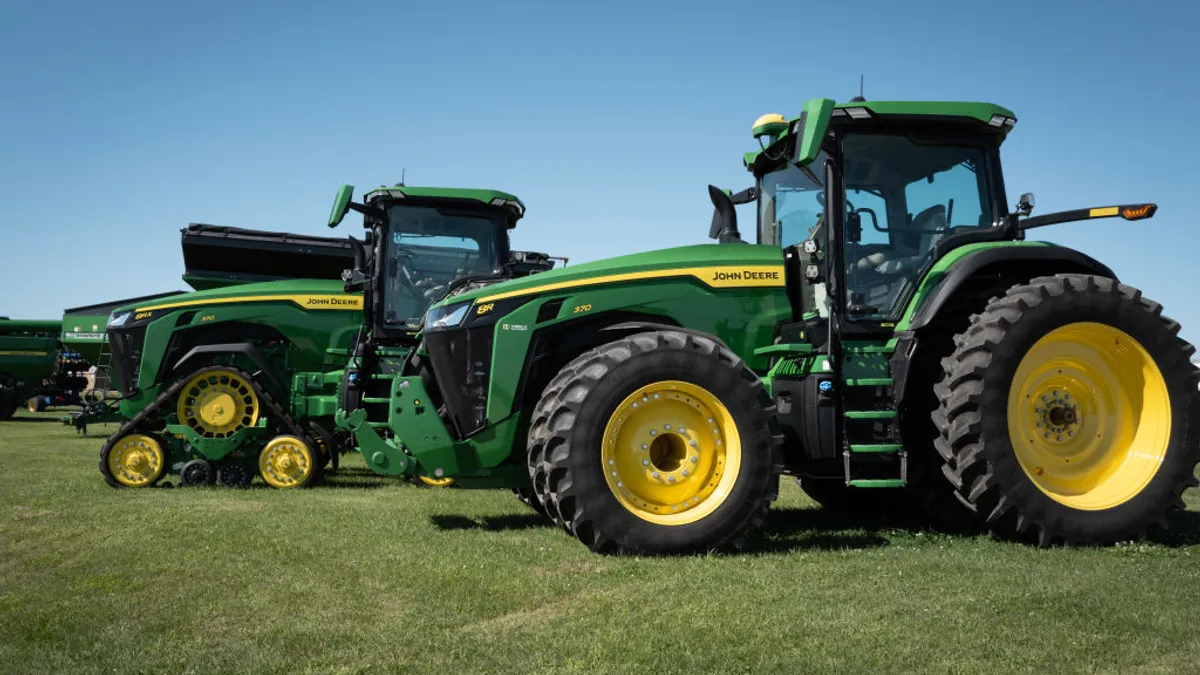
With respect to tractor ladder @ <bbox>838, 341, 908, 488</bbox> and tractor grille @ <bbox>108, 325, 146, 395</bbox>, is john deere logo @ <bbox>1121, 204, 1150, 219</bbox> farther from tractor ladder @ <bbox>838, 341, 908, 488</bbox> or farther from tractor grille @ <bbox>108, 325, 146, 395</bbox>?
tractor grille @ <bbox>108, 325, 146, 395</bbox>

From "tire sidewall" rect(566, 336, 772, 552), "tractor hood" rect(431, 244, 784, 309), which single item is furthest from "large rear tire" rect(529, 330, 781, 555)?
"tractor hood" rect(431, 244, 784, 309)

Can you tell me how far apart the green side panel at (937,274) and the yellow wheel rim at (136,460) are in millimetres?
7862

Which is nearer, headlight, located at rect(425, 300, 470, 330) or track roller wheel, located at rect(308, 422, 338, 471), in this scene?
headlight, located at rect(425, 300, 470, 330)

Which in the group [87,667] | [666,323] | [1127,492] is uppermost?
[666,323]

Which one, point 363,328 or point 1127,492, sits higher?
point 363,328

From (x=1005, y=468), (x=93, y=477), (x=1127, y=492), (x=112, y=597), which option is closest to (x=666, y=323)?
(x=1005, y=468)

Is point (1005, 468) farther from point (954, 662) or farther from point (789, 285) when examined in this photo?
point (954, 662)

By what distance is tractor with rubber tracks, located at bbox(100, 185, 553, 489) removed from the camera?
10.6 m

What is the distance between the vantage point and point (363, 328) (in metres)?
11.6

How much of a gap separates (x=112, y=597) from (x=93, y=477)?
6.76m

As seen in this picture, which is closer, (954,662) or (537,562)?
(954,662)

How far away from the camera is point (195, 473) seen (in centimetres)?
1045

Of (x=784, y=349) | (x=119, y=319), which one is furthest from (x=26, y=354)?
(x=784, y=349)

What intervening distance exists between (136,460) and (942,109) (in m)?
8.60
